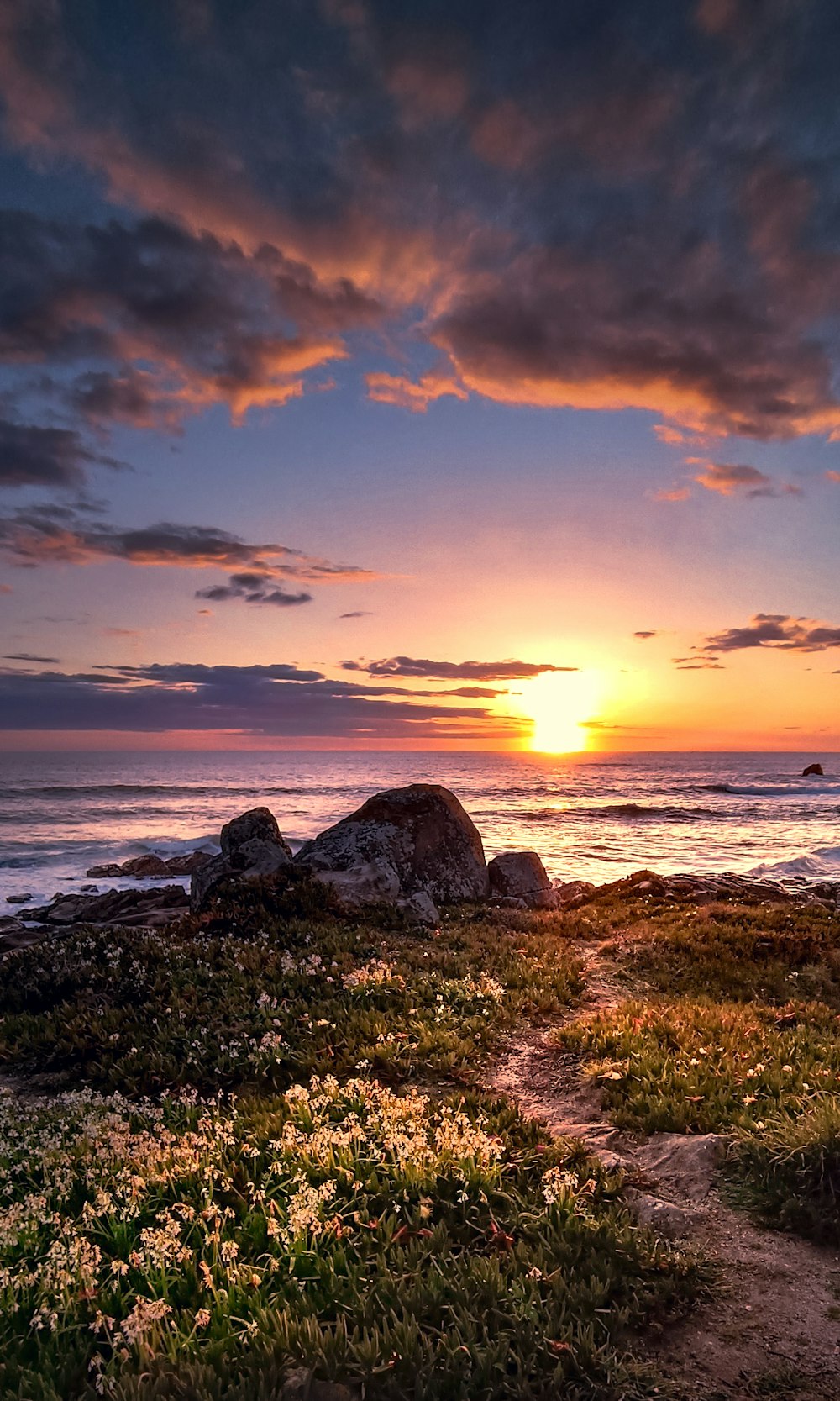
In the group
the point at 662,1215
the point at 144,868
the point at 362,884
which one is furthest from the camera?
the point at 144,868

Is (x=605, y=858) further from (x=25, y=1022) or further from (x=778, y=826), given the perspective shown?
(x=25, y=1022)

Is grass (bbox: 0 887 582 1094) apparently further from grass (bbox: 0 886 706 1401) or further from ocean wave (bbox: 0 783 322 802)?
ocean wave (bbox: 0 783 322 802)

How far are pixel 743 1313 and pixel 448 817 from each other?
55.5ft

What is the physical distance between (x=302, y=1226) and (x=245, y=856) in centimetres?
1486

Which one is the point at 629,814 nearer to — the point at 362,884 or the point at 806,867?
the point at 806,867

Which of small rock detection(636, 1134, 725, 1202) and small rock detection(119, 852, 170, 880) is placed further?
small rock detection(119, 852, 170, 880)

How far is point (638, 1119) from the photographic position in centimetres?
703

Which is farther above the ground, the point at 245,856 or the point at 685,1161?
the point at 245,856

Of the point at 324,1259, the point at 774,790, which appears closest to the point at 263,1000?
the point at 324,1259

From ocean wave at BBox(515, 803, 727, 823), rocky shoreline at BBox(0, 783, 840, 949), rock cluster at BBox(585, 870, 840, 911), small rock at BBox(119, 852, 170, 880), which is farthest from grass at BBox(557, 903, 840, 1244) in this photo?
ocean wave at BBox(515, 803, 727, 823)

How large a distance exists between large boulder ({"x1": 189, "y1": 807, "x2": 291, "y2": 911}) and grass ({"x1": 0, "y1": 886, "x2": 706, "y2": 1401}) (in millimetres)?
8446

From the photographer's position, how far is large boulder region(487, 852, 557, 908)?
2111cm

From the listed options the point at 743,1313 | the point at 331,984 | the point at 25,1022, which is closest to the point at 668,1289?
the point at 743,1313

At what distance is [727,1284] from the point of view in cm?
484
